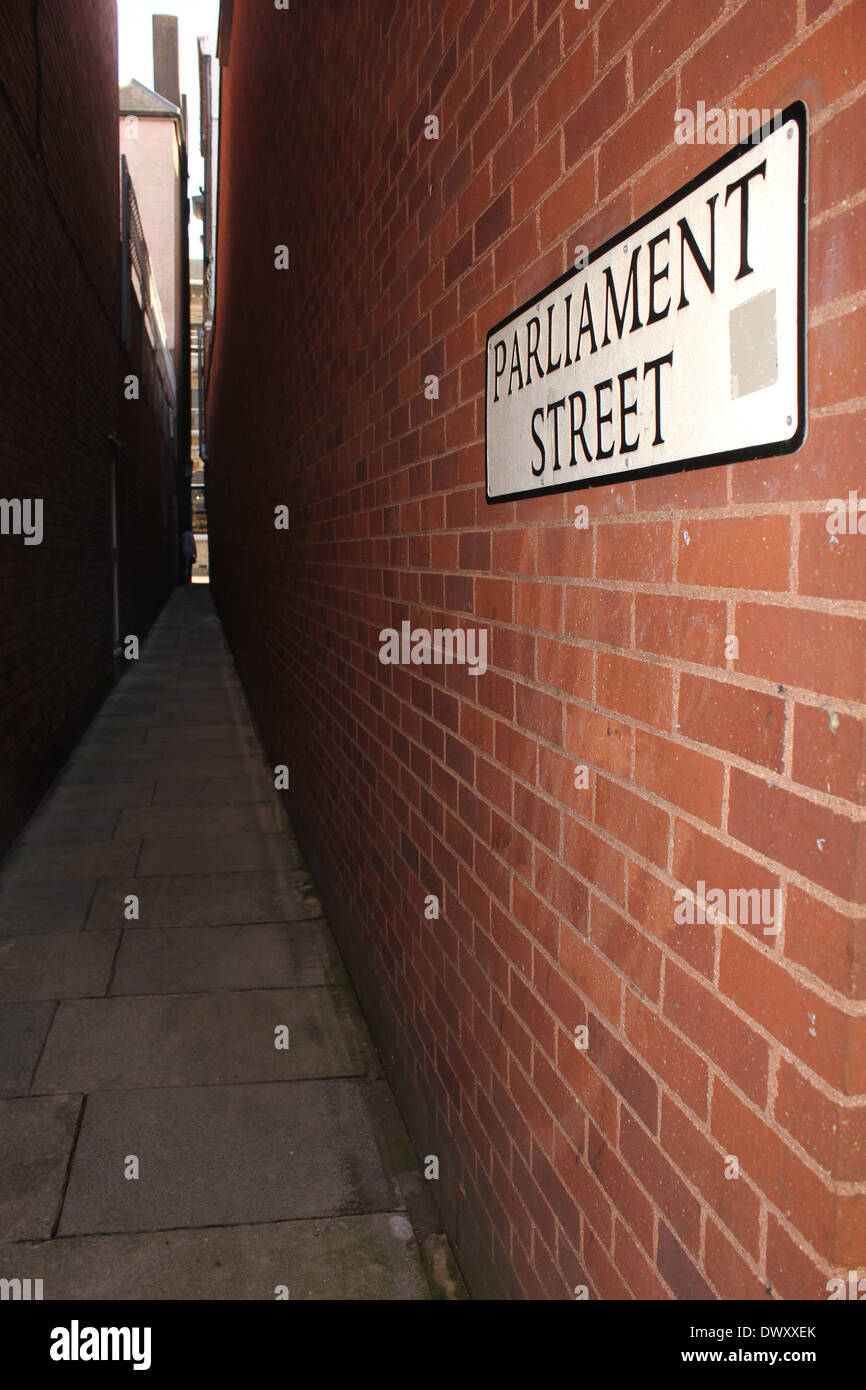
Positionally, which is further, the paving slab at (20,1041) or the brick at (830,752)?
the paving slab at (20,1041)

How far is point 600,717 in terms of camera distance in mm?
1571

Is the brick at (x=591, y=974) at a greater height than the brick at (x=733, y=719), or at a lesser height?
lesser

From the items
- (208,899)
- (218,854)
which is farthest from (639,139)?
(218,854)

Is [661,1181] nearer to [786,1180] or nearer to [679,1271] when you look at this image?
[679,1271]

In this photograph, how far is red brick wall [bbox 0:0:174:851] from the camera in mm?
5906

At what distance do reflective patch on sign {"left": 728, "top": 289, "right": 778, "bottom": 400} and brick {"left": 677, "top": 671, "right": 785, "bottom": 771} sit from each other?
0.34 metres

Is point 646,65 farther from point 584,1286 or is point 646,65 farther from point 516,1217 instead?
point 516,1217

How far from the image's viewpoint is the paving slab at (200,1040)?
3406 millimetres

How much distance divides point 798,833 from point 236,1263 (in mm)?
2089

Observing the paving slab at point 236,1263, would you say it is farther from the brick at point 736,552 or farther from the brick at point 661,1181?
the brick at point 736,552

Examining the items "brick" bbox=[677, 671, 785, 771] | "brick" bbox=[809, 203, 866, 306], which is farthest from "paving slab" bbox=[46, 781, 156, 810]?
"brick" bbox=[809, 203, 866, 306]

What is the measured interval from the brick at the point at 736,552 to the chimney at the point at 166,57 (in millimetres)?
45280

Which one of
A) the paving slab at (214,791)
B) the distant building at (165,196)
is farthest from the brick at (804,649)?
the distant building at (165,196)

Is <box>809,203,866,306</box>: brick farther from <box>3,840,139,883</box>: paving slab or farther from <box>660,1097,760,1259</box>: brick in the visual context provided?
<box>3,840,139,883</box>: paving slab
